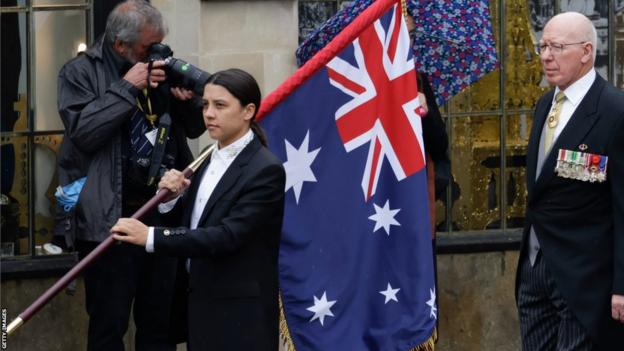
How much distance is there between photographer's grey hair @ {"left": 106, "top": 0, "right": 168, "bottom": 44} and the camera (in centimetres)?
753

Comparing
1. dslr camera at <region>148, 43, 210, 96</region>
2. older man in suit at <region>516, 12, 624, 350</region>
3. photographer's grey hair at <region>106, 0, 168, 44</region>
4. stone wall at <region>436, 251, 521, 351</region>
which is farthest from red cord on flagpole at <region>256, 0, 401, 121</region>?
stone wall at <region>436, 251, 521, 351</region>

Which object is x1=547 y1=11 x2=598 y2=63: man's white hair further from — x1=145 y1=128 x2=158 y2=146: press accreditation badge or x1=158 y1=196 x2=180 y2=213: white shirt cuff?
x1=145 y1=128 x2=158 y2=146: press accreditation badge

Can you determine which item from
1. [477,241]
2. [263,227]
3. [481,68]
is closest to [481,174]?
[477,241]

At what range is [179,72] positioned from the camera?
7441 millimetres

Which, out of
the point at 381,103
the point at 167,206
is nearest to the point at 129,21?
the point at 167,206

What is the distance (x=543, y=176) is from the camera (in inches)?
274

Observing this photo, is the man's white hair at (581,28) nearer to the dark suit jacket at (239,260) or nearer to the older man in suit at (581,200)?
the older man in suit at (581,200)

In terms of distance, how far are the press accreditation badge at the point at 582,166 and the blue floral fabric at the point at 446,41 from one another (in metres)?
1.37

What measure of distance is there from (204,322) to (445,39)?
2.34 metres

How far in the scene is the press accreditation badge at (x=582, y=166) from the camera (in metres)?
6.80

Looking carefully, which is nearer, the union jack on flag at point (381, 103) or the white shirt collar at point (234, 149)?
the white shirt collar at point (234, 149)

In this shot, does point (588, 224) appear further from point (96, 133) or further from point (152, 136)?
point (96, 133)

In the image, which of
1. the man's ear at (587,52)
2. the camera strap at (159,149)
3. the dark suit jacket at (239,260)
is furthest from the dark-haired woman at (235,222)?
the man's ear at (587,52)

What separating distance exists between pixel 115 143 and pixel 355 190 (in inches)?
45.1
